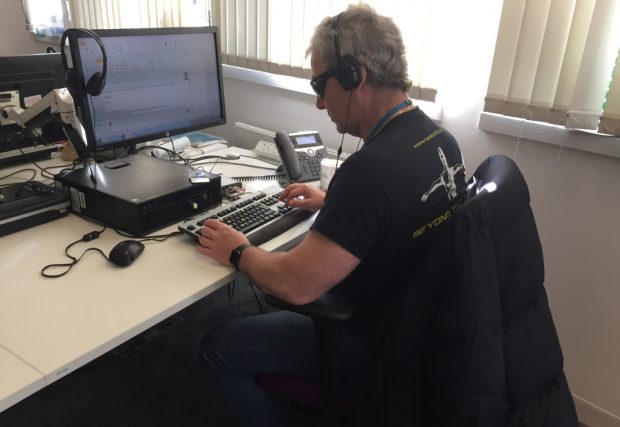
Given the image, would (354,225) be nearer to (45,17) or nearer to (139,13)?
(139,13)

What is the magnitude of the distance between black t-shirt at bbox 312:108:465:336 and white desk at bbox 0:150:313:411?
1.03ft

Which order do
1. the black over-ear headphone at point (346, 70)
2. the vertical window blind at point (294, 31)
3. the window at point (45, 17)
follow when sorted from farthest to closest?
the window at point (45, 17) → the vertical window blind at point (294, 31) → the black over-ear headphone at point (346, 70)

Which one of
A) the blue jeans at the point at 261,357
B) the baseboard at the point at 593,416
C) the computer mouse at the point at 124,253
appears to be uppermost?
the computer mouse at the point at 124,253

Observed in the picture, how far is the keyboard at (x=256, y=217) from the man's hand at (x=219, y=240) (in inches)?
1.5

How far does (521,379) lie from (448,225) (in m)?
0.33

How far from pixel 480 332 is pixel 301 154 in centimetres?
114

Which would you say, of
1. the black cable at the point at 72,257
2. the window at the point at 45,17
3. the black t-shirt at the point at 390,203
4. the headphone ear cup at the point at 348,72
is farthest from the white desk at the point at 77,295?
the window at the point at 45,17

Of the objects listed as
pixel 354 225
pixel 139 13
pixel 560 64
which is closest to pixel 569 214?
pixel 560 64

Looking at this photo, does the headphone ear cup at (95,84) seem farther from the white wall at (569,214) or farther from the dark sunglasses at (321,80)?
the white wall at (569,214)

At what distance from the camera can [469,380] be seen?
0.83 meters

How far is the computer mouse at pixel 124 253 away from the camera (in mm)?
1186

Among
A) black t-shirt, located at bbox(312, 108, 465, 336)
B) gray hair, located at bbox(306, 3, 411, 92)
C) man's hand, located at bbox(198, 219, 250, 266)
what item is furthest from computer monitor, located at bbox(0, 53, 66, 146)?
black t-shirt, located at bbox(312, 108, 465, 336)

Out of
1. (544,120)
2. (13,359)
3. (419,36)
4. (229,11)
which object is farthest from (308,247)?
(229,11)

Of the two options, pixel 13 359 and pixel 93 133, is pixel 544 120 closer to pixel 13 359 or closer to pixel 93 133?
pixel 93 133
